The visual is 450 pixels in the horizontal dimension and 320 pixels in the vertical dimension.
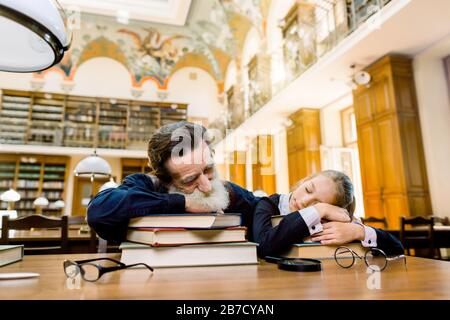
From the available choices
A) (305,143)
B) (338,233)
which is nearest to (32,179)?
(305,143)

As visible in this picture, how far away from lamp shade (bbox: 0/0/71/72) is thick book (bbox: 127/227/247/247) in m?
0.77

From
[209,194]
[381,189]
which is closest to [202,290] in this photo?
[209,194]

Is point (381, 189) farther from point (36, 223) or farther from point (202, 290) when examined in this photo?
point (202, 290)

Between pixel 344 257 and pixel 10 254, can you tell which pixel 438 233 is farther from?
pixel 10 254

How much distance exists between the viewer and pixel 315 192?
1.16 metres

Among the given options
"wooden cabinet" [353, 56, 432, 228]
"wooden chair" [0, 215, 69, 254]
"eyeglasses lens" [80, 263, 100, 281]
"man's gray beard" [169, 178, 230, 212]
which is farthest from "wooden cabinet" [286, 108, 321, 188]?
"eyeglasses lens" [80, 263, 100, 281]

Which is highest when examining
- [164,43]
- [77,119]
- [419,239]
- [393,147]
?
[164,43]

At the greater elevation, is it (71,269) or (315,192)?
(315,192)

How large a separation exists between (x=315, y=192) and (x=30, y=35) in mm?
1185

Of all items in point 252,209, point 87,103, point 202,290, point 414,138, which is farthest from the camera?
point 87,103

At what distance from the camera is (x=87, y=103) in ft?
40.0

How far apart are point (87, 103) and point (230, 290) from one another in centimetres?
1285

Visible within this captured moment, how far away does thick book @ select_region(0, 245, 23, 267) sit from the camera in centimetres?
93

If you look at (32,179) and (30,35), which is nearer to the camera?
(30,35)
